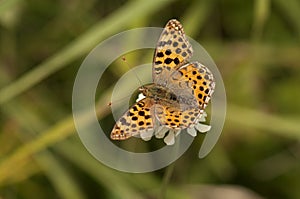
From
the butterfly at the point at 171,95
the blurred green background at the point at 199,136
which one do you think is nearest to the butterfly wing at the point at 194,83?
the butterfly at the point at 171,95

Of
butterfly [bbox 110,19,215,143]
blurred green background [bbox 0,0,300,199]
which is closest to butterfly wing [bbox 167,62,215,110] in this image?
butterfly [bbox 110,19,215,143]

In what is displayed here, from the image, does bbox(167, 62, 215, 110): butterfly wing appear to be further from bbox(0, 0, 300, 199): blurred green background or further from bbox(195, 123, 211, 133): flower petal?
bbox(0, 0, 300, 199): blurred green background

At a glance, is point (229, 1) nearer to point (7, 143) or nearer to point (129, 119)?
point (7, 143)

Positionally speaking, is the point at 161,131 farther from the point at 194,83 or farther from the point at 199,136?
the point at 199,136

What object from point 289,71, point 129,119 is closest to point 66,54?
point 129,119

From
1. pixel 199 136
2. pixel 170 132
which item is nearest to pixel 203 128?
pixel 170 132

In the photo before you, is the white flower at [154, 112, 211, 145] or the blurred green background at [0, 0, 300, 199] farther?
the blurred green background at [0, 0, 300, 199]
